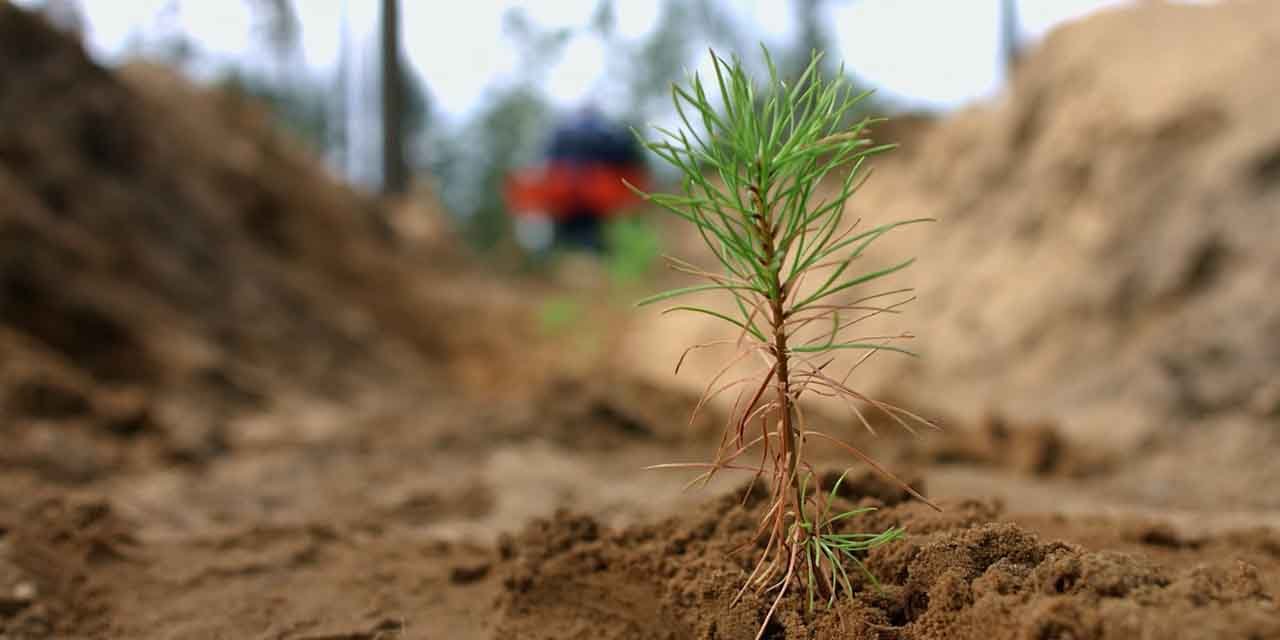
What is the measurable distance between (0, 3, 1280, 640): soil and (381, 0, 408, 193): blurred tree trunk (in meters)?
1.80

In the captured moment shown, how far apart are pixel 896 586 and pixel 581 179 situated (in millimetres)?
16376

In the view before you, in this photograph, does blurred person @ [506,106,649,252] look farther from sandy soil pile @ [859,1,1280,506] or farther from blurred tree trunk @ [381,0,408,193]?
sandy soil pile @ [859,1,1280,506]

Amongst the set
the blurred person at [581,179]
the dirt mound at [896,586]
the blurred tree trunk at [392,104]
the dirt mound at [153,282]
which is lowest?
the dirt mound at [896,586]

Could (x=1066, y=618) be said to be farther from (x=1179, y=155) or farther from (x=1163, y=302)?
(x=1179, y=155)

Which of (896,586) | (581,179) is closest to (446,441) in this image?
(896,586)

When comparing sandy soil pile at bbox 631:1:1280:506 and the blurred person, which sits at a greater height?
the blurred person

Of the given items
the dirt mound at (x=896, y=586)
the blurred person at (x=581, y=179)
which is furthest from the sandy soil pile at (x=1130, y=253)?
the blurred person at (x=581, y=179)

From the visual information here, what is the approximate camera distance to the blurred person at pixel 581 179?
57.3 feet

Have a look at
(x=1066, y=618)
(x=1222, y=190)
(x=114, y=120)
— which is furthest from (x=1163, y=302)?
(x=114, y=120)

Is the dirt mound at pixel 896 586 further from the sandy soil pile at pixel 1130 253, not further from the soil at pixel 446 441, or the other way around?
the sandy soil pile at pixel 1130 253

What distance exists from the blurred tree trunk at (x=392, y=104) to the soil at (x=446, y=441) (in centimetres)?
180

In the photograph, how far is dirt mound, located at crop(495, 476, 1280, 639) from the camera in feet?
3.75

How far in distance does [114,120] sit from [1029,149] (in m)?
6.70

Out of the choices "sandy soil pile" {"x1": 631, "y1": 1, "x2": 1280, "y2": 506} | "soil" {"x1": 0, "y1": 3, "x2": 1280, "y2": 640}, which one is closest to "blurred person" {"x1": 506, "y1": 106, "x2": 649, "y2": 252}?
"soil" {"x1": 0, "y1": 3, "x2": 1280, "y2": 640}
